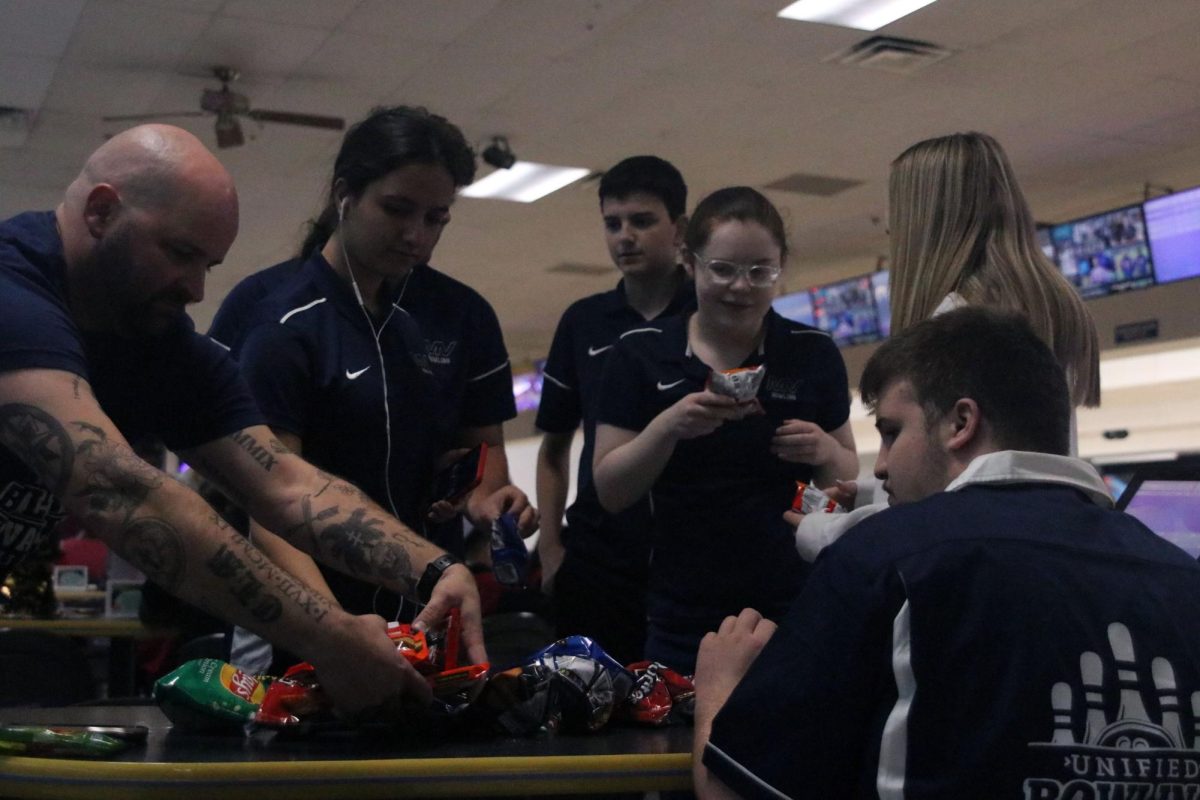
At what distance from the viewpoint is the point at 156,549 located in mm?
1456

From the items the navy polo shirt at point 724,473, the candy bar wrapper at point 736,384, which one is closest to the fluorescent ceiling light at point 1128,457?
the navy polo shirt at point 724,473

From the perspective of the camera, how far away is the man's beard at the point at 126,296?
66.1 inches

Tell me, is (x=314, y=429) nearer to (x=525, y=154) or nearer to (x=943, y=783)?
(x=943, y=783)

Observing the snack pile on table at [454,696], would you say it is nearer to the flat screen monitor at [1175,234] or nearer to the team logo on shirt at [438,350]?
the team logo on shirt at [438,350]

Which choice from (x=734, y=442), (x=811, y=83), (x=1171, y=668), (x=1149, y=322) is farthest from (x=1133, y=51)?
(x=1171, y=668)

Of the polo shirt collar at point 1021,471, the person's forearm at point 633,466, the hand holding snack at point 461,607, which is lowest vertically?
the hand holding snack at point 461,607

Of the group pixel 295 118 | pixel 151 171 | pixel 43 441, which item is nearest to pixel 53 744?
pixel 43 441

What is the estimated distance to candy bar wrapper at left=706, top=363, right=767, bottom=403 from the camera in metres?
2.18

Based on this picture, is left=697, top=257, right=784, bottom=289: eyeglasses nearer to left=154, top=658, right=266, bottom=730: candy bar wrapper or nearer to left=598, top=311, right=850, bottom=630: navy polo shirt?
left=598, top=311, right=850, bottom=630: navy polo shirt

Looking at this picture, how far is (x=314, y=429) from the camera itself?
2178 millimetres

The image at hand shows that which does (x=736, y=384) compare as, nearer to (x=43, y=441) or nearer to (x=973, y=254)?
(x=973, y=254)

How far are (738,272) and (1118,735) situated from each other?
1.29 metres

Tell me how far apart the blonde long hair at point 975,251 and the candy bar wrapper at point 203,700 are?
1.10m

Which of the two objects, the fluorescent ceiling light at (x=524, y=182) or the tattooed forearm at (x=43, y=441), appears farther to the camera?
the fluorescent ceiling light at (x=524, y=182)
